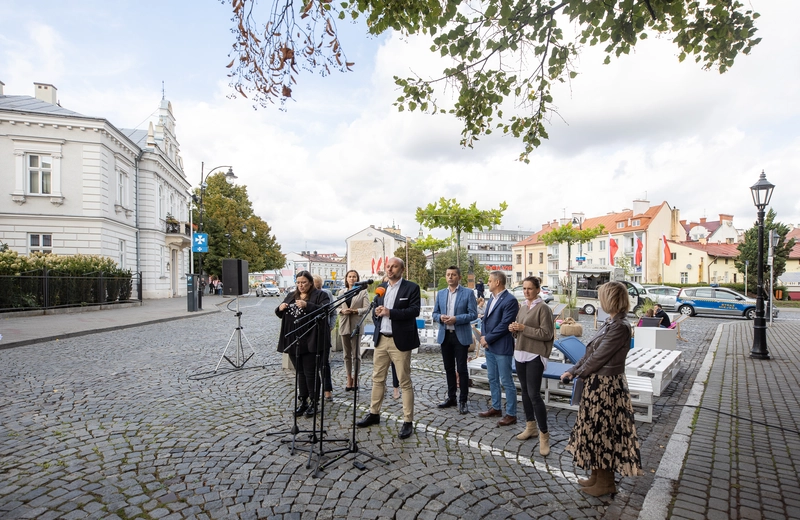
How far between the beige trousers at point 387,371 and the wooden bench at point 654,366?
3.40m

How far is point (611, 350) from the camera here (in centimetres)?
346

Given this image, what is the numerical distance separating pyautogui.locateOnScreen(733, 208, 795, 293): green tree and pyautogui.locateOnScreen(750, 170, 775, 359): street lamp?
31.6 meters

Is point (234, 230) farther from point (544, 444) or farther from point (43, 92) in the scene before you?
point (544, 444)

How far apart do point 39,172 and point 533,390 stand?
29665 mm

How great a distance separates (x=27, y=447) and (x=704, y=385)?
29.2 feet

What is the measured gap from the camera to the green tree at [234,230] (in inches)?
1801

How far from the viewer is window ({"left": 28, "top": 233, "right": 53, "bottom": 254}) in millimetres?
24297

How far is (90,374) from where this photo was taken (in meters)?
7.66

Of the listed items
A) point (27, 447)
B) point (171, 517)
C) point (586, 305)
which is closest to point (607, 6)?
point (171, 517)

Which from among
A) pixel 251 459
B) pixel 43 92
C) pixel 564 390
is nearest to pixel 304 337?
pixel 251 459

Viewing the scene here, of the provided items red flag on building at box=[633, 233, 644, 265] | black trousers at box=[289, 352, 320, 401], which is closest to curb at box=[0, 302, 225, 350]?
black trousers at box=[289, 352, 320, 401]

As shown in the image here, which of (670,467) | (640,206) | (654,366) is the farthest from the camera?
(640,206)

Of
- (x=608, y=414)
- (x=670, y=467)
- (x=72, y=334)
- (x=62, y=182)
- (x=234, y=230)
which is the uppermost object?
(x=62, y=182)

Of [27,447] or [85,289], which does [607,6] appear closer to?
[27,447]
